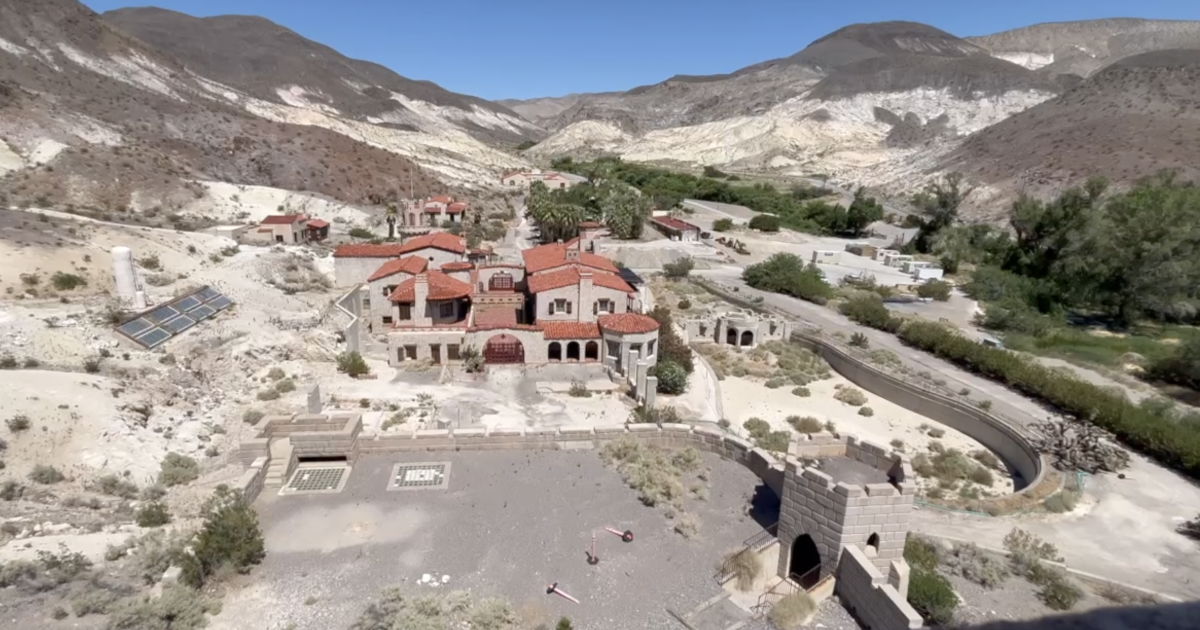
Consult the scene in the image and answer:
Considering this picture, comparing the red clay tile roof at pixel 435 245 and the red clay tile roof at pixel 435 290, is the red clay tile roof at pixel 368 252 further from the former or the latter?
the red clay tile roof at pixel 435 290

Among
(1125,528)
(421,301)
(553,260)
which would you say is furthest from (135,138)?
(1125,528)

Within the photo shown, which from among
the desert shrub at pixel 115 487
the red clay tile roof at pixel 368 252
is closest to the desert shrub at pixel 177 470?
the desert shrub at pixel 115 487

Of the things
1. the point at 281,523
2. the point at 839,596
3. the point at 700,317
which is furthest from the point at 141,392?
the point at 700,317

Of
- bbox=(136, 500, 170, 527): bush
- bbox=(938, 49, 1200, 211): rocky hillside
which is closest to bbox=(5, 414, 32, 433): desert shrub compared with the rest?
bbox=(136, 500, 170, 527): bush

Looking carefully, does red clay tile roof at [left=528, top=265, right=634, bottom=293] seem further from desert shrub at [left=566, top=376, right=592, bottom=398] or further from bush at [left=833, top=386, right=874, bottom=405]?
bush at [left=833, top=386, right=874, bottom=405]

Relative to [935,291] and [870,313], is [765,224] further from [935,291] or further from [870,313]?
[870,313]
